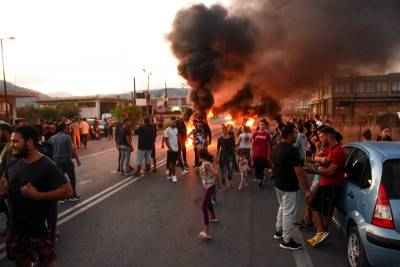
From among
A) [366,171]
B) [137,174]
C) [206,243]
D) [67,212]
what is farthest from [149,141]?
[366,171]

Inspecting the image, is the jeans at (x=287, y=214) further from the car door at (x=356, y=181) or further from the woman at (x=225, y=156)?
the woman at (x=225, y=156)

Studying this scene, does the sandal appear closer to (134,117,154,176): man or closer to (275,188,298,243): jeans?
(275,188,298,243): jeans

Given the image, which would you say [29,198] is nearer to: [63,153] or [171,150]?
[63,153]

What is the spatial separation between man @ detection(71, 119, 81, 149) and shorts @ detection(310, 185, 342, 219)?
15.4 m

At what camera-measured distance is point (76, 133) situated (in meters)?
19.5

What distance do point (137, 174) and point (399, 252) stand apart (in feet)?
26.3

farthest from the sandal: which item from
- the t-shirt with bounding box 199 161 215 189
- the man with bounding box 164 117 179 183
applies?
the man with bounding box 164 117 179 183

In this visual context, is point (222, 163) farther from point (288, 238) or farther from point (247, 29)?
point (247, 29)

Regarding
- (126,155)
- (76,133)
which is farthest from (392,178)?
(76,133)

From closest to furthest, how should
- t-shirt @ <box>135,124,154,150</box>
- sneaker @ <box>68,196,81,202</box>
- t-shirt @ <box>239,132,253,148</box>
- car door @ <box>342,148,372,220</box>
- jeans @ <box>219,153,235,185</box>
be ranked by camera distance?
car door @ <box>342,148,372,220</box> < sneaker @ <box>68,196,81,202</box> < jeans @ <box>219,153,235,185</box> < t-shirt @ <box>239,132,253,148</box> < t-shirt @ <box>135,124,154,150</box>

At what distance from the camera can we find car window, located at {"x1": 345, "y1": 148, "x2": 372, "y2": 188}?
422 centimetres

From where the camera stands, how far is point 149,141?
10555 mm

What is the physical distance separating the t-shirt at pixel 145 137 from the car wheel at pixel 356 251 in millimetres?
6940

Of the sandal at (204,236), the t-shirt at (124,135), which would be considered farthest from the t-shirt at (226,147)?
the sandal at (204,236)
